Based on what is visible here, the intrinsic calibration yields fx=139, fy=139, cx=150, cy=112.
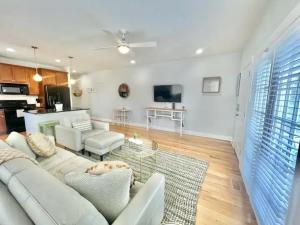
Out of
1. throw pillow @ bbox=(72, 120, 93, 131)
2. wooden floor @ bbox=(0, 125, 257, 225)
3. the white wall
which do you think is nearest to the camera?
wooden floor @ bbox=(0, 125, 257, 225)

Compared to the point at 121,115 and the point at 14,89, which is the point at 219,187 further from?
the point at 14,89

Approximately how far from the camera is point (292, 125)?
103 cm

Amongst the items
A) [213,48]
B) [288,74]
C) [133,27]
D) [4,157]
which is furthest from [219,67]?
[4,157]

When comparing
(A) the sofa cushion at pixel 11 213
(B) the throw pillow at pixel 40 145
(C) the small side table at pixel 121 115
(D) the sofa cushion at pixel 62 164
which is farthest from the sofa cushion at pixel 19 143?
(C) the small side table at pixel 121 115

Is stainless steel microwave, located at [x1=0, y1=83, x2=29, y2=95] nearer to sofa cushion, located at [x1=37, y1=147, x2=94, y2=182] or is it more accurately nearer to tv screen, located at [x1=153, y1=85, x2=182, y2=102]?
sofa cushion, located at [x1=37, y1=147, x2=94, y2=182]

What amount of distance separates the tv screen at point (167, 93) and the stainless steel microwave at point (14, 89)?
4469 millimetres

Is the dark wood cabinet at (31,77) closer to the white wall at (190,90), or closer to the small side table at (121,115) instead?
the white wall at (190,90)

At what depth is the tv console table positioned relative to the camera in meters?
4.54

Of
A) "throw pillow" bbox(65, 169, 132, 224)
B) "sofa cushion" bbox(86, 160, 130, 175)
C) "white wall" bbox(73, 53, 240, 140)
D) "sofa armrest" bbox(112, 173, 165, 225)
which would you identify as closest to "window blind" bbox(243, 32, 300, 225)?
"sofa armrest" bbox(112, 173, 165, 225)

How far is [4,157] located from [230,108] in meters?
4.51

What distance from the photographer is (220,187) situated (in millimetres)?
2064

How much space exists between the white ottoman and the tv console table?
Answer: 7.16ft

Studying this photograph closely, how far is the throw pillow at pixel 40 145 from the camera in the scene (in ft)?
6.14

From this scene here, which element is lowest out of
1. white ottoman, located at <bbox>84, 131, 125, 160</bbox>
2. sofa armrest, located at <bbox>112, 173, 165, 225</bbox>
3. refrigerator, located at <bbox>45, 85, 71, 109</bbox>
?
white ottoman, located at <bbox>84, 131, 125, 160</bbox>
